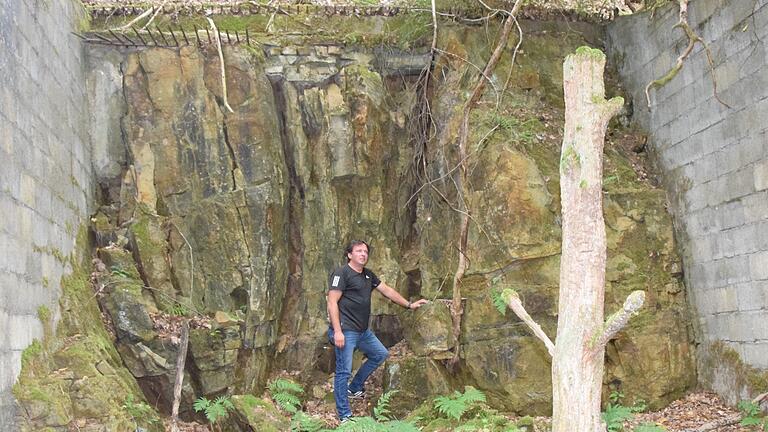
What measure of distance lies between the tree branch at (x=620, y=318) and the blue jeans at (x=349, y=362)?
3.16 metres

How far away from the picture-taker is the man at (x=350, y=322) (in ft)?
24.3

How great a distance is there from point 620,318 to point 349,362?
344 cm

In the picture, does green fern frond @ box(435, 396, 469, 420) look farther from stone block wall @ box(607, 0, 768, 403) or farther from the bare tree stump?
stone block wall @ box(607, 0, 768, 403)

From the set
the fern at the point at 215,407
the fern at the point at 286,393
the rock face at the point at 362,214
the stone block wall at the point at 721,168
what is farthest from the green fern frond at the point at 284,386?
the stone block wall at the point at 721,168

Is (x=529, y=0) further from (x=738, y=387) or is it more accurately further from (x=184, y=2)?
(x=738, y=387)

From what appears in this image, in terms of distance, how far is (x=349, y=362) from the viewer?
7.43 metres

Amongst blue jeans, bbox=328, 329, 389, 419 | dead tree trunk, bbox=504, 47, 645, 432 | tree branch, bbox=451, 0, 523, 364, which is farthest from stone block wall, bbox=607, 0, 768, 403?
blue jeans, bbox=328, 329, 389, 419

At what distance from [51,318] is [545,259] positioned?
5251 mm

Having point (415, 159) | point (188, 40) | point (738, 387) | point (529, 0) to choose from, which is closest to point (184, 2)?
point (188, 40)

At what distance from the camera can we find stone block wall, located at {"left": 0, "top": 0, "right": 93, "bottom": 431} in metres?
5.48

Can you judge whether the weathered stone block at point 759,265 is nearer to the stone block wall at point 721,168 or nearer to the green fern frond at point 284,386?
the stone block wall at point 721,168

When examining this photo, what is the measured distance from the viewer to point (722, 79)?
759cm

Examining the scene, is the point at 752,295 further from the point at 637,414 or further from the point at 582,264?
the point at 582,264

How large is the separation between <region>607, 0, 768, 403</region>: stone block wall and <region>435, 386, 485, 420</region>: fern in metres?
2.80
